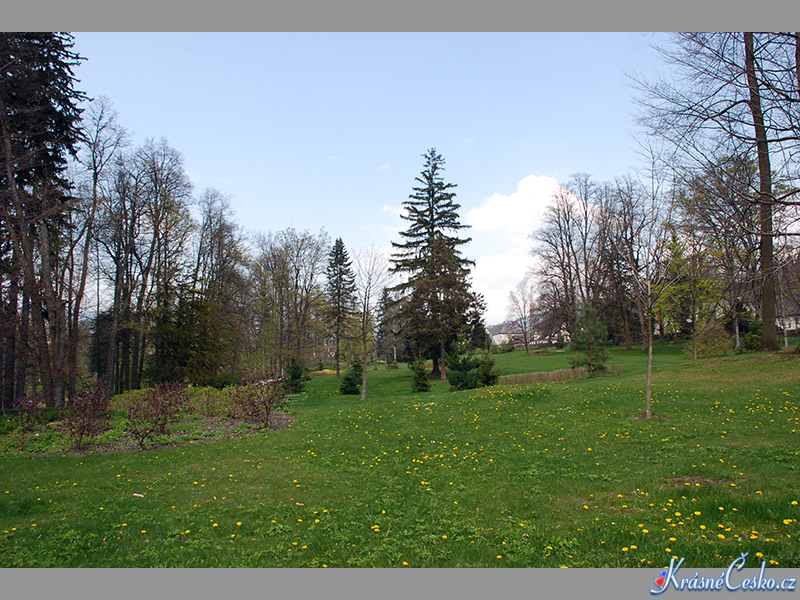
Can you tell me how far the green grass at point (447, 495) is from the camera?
4.15m

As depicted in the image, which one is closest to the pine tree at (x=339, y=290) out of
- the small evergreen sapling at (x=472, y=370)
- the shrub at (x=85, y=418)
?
the small evergreen sapling at (x=472, y=370)

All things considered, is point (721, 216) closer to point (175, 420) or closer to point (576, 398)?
point (576, 398)

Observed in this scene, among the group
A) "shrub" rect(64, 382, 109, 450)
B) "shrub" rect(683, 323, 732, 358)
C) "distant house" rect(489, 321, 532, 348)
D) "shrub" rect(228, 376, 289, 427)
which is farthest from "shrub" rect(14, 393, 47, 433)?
"distant house" rect(489, 321, 532, 348)

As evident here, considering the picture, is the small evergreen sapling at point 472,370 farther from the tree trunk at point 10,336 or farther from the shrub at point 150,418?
the tree trunk at point 10,336

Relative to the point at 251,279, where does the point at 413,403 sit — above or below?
below

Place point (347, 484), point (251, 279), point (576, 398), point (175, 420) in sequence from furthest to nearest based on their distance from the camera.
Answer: point (251, 279)
point (576, 398)
point (175, 420)
point (347, 484)

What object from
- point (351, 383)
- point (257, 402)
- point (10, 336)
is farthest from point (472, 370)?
point (10, 336)

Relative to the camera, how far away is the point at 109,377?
71.2 feet

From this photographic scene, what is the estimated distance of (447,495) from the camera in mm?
6059
